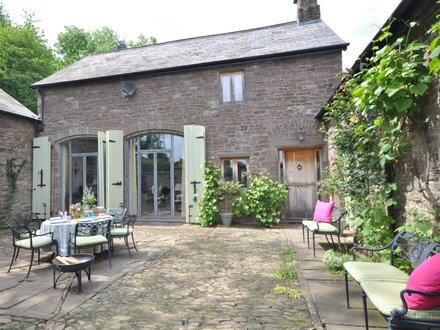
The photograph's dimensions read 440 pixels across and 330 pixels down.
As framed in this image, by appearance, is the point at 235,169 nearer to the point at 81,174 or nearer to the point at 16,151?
the point at 81,174

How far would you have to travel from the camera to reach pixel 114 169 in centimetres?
852

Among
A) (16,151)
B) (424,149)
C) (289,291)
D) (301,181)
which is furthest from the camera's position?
(16,151)

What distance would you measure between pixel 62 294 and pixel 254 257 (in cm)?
285

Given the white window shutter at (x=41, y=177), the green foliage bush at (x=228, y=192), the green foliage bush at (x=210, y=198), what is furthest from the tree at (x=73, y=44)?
the green foliage bush at (x=228, y=192)

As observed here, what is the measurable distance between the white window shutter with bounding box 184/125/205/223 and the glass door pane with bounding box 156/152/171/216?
1.09 meters

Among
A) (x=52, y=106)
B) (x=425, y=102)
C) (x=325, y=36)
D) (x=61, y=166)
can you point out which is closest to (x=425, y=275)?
(x=425, y=102)

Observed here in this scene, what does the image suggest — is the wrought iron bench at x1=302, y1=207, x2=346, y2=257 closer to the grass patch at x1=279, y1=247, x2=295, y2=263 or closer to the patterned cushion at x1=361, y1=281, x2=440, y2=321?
the grass patch at x1=279, y1=247, x2=295, y2=263

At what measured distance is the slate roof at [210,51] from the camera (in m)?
8.27

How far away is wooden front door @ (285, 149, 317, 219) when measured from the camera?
8094mm

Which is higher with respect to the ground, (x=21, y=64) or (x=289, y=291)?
(x=21, y=64)

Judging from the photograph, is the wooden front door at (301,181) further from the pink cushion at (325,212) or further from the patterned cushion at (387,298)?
the patterned cushion at (387,298)

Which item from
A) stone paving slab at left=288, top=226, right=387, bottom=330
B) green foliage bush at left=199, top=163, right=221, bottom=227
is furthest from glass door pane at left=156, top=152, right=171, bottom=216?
stone paving slab at left=288, top=226, right=387, bottom=330

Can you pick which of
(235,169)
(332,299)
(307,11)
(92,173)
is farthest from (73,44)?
(332,299)

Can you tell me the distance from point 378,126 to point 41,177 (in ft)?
32.7
